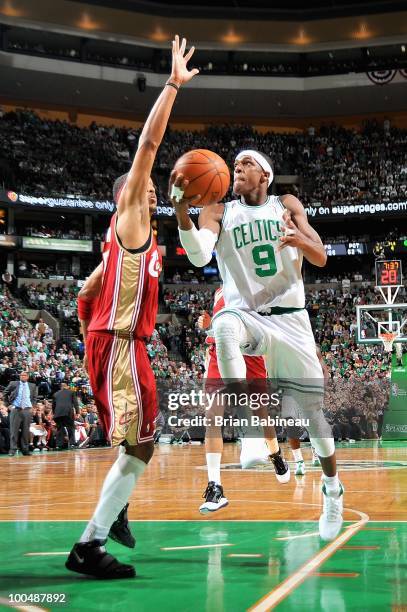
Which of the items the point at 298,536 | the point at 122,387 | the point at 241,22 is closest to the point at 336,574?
the point at 298,536

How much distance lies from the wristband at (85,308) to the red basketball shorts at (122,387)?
52 cm

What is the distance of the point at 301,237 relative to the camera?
5.04m

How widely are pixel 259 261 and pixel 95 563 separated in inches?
91.9

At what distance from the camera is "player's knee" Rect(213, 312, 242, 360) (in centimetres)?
525

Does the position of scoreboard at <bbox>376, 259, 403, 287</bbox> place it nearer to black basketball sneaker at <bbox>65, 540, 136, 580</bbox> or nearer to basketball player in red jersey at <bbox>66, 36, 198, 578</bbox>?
basketball player in red jersey at <bbox>66, 36, 198, 578</bbox>

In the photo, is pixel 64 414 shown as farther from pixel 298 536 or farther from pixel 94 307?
pixel 94 307

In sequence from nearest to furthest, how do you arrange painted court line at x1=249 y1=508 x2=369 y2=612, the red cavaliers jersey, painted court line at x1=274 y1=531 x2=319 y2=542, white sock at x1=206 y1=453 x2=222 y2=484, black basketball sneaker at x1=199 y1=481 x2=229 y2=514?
painted court line at x1=249 y1=508 x2=369 y2=612 → the red cavaliers jersey → painted court line at x1=274 y1=531 x2=319 y2=542 → black basketball sneaker at x1=199 y1=481 x2=229 y2=514 → white sock at x1=206 y1=453 x2=222 y2=484

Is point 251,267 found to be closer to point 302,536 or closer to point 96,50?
point 302,536

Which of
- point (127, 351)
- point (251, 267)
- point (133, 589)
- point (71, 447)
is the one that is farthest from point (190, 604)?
point (71, 447)

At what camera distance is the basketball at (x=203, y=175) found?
5336 mm

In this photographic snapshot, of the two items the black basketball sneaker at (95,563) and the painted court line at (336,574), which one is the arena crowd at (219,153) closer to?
the black basketball sneaker at (95,563)

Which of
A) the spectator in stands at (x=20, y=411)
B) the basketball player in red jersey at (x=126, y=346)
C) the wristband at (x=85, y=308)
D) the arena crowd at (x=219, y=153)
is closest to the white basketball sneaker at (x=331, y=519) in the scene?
the basketball player in red jersey at (x=126, y=346)

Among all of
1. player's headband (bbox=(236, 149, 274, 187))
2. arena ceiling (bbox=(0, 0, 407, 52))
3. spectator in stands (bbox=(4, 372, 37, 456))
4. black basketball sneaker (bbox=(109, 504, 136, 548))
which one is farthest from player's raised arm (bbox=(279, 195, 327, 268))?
arena ceiling (bbox=(0, 0, 407, 52))

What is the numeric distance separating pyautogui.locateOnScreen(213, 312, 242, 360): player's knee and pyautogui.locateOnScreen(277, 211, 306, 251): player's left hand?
1.99 feet
